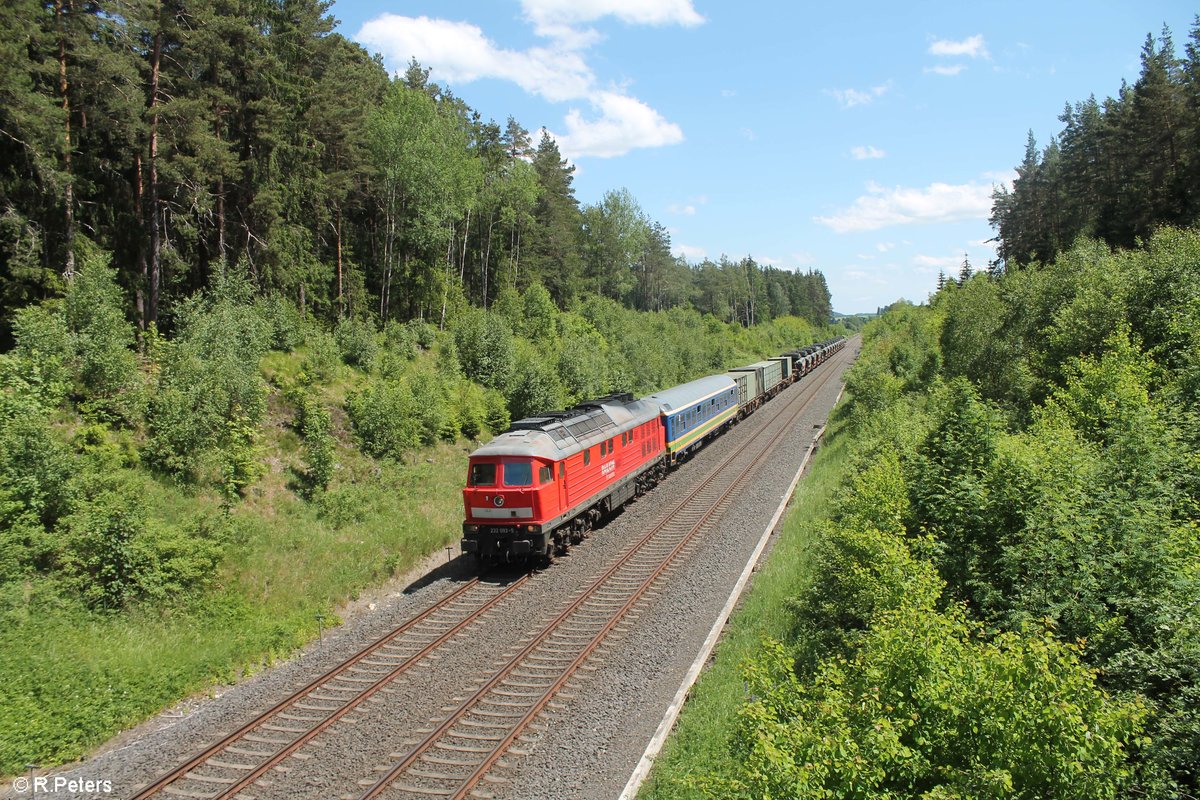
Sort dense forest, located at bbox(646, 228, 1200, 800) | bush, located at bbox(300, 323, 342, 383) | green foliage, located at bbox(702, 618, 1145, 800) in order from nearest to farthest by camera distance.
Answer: green foliage, located at bbox(702, 618, 1145, 800) → dense forest, located at bbox(646, 228, 1200, 800) → bush, located at bbox(300, 323, 342, 383)

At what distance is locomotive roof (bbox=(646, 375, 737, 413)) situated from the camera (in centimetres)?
2940

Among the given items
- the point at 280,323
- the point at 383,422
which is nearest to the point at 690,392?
the point at 383,422

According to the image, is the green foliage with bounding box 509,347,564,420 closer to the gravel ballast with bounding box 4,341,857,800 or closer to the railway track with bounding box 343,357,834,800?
the railway track with bounding box 343,357,834,800

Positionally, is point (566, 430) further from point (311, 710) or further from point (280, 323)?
point (280, 323)

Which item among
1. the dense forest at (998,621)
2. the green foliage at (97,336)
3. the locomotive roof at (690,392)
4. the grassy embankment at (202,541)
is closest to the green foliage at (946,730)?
A: the dense forest at (998,621)

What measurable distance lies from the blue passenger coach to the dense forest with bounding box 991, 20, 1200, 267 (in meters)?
16.3

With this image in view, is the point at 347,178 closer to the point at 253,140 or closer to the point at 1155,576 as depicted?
the point at 253,140

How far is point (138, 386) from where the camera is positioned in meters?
18.1

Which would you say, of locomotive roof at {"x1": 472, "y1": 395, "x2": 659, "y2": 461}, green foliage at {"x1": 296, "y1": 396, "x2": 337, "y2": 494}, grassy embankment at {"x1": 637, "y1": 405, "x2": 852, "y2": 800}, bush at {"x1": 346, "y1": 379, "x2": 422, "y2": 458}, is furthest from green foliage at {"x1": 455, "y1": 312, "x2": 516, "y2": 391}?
grassy embankment at {"x1": 637, "y1": 405, "x2": 852, "y2": 800}

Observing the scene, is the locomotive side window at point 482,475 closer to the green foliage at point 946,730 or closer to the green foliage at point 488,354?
the green foliage at point 946,730

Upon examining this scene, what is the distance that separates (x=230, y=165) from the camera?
76.7ft

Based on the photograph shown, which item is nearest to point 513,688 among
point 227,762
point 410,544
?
point 227,762

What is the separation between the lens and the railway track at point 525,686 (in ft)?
30.5

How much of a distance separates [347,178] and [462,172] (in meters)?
7.43
